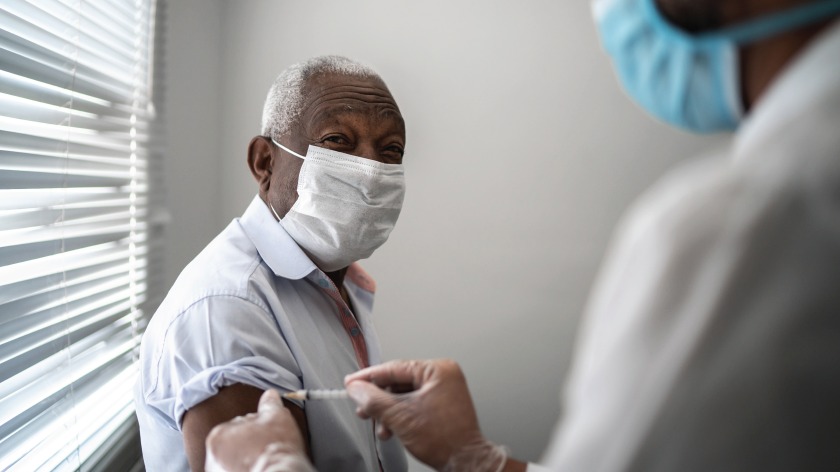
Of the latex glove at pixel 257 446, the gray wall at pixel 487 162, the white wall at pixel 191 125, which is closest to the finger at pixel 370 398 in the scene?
the latex glove at pixel 257 446

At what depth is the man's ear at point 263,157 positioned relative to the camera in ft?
4.03

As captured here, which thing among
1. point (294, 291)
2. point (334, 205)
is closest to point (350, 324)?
point (294, 291)

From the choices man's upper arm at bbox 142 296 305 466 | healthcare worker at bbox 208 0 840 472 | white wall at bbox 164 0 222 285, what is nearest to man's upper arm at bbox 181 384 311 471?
man's upper arm at bbox 142 296 305 466

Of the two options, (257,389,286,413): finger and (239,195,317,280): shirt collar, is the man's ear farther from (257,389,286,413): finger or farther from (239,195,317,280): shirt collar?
(257,389,286,413): finger

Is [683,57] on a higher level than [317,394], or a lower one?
higher

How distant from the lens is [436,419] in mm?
757

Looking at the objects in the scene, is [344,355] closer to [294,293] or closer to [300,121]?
[294,293]

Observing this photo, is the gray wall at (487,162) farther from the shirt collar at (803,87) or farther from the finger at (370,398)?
the shirt collar at (803,87)

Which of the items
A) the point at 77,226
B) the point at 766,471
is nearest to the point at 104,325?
the point at 77,226

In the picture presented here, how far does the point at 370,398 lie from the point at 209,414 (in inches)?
11.2

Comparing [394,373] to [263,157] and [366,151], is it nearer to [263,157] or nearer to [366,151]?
[366,151]

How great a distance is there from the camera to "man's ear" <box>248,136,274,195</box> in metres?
1.23

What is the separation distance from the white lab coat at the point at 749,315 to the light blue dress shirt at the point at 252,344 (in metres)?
0.66

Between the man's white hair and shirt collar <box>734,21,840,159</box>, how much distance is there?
965 mm
